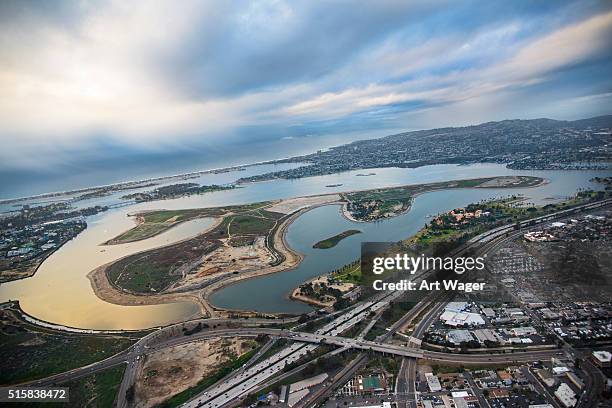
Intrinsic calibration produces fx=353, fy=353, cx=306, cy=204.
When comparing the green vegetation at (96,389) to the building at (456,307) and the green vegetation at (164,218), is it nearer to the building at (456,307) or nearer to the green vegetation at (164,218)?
the building at (456,307)

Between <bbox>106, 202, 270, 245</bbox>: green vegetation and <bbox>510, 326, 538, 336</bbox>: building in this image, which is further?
<bbox>106, 202, 270, 245</bbox>: green vegetation

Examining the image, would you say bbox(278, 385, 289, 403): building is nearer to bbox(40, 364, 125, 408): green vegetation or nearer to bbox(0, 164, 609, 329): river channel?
bbox(0, 164, 609, 329): river channel

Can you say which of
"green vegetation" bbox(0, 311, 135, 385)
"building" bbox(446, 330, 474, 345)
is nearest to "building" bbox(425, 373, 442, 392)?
"building" bbox(446, 330, 474, 345)

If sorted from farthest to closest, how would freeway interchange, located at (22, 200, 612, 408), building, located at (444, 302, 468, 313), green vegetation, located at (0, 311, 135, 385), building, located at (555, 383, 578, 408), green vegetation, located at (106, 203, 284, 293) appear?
green vegetation, located at (106, 203, 284, 293)
building, located at (444, 302, 468, 313)
green vegetation, located at (0, 311, 135, 385)
freeway interchange, located at (22, 200, 612, 408)
building, located at (555, 383, 578, 408)

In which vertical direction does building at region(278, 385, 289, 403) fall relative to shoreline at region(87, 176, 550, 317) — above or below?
below

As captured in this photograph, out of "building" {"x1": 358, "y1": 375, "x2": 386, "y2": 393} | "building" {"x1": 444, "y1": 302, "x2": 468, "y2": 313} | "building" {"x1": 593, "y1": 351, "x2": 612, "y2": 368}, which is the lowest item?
"building" {"x1": 593, "y1": 351, "x2": 612, "y2": 368}

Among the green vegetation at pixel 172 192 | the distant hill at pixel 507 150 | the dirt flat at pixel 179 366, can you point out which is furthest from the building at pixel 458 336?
the green vegetation at pixel 172 192

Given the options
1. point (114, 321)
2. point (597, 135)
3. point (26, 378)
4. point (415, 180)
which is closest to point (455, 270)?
point (114, 321)
